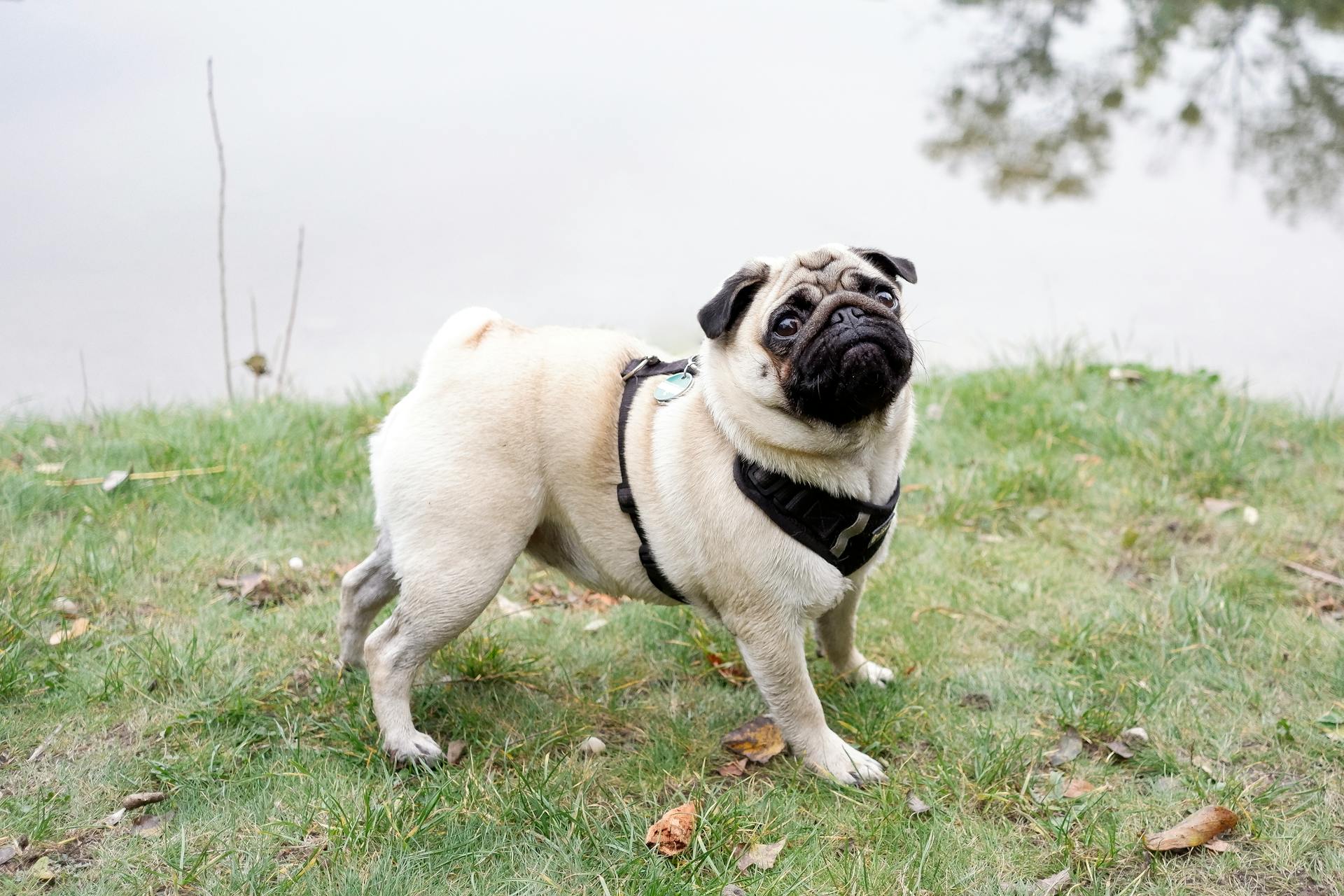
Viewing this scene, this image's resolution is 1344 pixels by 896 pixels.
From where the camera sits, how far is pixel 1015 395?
6.28 meters

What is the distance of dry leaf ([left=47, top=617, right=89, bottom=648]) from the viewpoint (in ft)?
13.0

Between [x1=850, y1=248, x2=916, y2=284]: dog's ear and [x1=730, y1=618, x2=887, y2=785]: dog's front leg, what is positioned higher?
[x1=850, y1=248, x2=916, y2=284]: dog's ear

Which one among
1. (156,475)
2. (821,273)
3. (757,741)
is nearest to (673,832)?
(757,741)

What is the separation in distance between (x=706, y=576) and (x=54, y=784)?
214 centimetres

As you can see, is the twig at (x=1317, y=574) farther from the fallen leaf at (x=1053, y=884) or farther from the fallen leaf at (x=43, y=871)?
the fallen leaf at (x=43, y=871)

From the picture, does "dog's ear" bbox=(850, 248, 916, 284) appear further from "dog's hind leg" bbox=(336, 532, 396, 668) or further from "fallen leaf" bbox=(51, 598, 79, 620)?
"fallen leaf" bbox=(51, 598, 79, 620)

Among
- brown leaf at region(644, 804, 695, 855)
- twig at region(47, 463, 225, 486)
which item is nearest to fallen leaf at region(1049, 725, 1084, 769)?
brown leaf at region(644, 804, 695, 855)

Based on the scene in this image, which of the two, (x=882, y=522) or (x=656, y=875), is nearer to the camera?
(x=656, y=875)

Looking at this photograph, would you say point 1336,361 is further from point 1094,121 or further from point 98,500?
point 98,500

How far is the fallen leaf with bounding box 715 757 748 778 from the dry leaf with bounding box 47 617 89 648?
2.48 meters

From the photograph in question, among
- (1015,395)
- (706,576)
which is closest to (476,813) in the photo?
(706,576)

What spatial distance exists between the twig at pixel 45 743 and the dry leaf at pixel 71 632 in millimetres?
491

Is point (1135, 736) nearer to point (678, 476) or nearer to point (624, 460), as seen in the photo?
point (678, 476)

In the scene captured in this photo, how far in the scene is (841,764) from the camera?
3500mm
